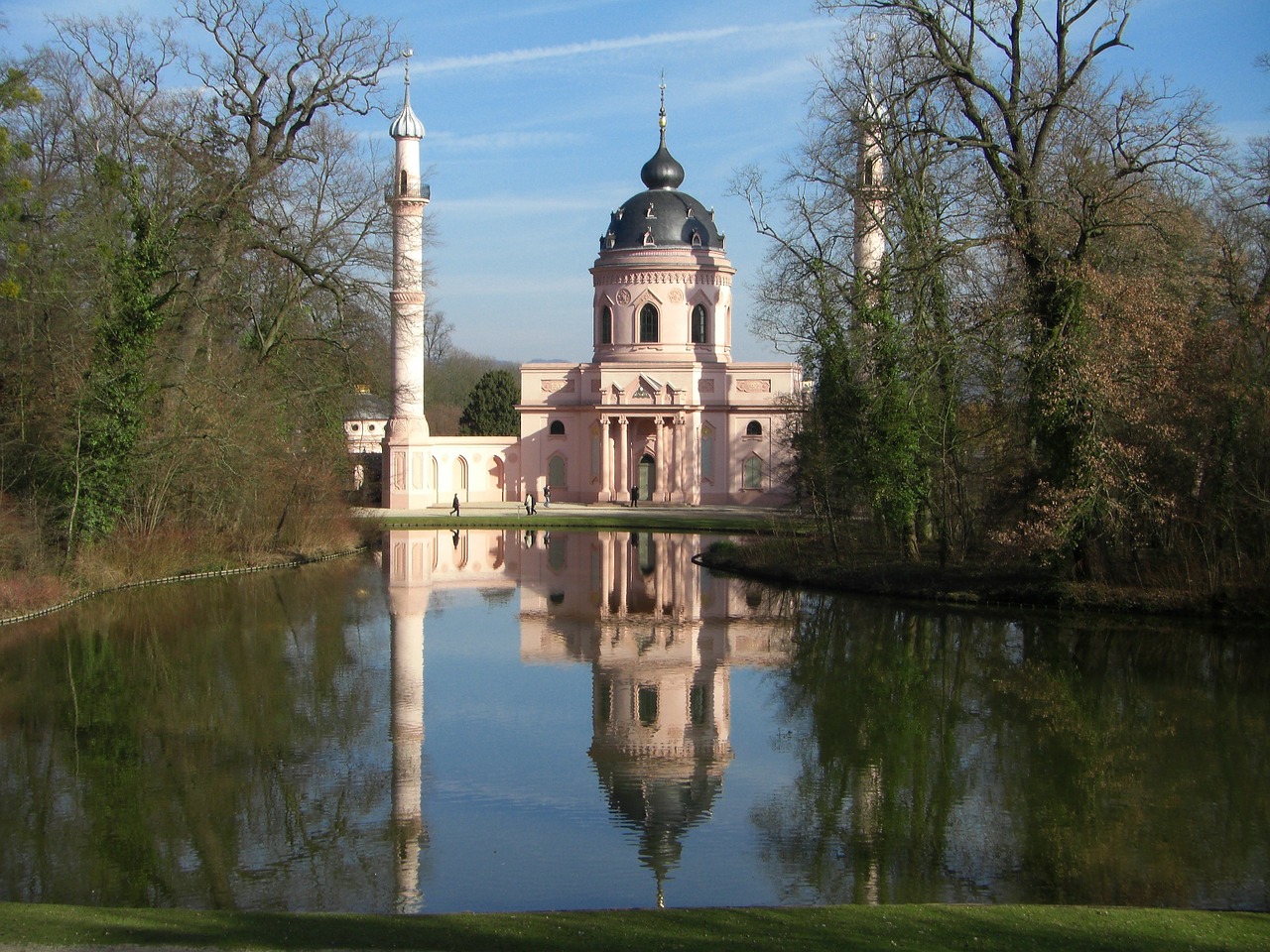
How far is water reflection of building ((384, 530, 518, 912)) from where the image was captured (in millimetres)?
9414

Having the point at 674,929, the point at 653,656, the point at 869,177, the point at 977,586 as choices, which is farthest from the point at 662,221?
the point at 674,929

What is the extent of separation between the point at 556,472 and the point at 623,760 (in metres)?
41.5

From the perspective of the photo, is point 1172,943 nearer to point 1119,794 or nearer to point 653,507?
point 1119,794

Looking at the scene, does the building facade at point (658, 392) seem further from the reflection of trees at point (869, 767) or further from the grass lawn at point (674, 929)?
the grass lawn at point (674, 929)

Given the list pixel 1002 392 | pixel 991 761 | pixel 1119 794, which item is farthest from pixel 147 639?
pixel 1002 392

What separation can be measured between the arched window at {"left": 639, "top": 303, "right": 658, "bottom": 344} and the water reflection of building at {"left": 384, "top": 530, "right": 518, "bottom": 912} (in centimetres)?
1671

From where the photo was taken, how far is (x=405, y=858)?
9062 mm

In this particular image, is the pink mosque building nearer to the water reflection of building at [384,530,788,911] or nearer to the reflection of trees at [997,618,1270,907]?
the water reflection of building at [384,530,788,911]

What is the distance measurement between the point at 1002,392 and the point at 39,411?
52.5 ft

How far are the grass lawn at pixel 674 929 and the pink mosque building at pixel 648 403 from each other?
42786 millimetres

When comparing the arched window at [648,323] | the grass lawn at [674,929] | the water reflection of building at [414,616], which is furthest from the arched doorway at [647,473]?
the grass lawn at [674,929]

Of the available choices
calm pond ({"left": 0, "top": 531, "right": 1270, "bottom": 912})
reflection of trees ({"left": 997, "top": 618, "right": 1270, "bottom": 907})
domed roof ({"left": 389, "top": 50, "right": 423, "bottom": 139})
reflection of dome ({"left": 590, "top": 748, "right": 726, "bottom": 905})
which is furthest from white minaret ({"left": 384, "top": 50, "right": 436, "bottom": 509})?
reflection of dome ({"left": 590, "top": 748, "right": 726, "bottom": 905})

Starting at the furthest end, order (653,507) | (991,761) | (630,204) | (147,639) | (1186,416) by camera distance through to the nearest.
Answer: (630,204), (653,507), (1186,416), (147,639), (991,761)

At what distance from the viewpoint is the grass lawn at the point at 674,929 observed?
21.8ft
